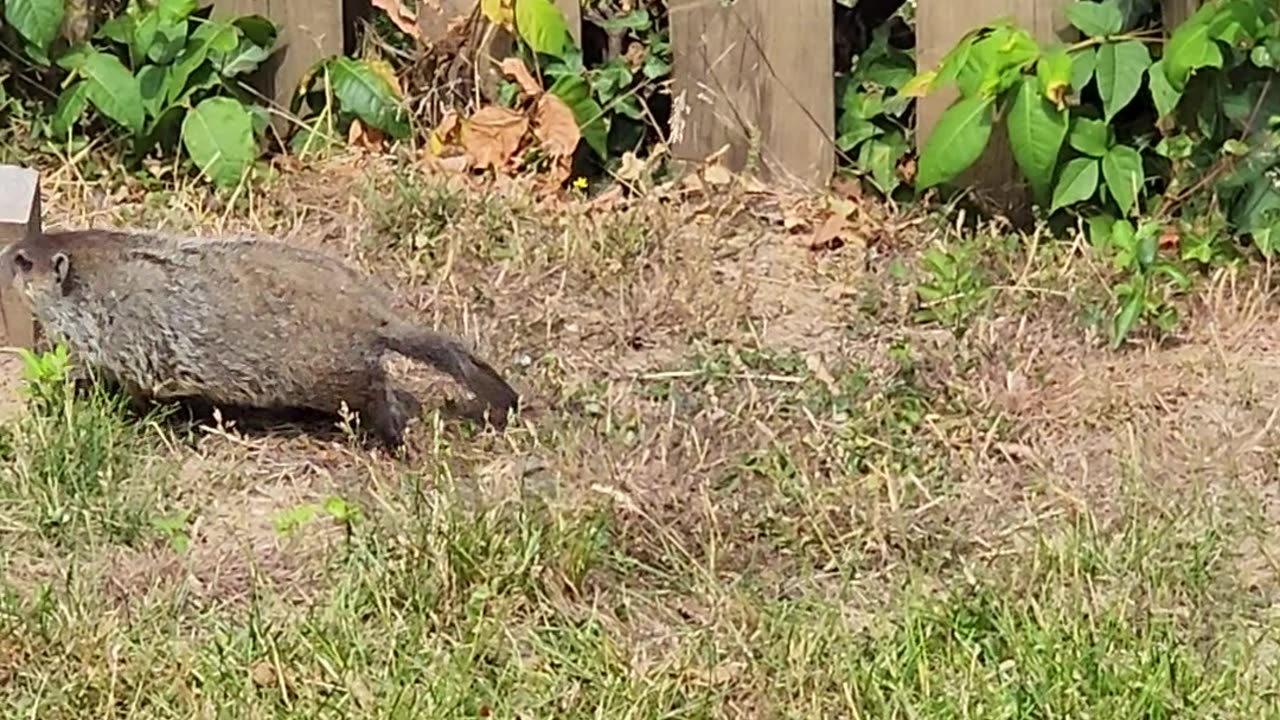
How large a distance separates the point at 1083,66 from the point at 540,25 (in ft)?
4.34

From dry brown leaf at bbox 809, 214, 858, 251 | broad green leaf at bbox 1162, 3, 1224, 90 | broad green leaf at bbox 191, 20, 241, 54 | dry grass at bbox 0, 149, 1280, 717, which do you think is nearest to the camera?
dry grass at bbox 0, 149, 1280, 717

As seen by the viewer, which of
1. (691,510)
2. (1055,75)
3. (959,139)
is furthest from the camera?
(959,139)

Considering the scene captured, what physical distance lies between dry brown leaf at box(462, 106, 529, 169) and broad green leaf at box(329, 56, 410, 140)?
7.0 inches

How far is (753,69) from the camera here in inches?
226

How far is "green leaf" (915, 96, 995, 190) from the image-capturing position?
5250 mm

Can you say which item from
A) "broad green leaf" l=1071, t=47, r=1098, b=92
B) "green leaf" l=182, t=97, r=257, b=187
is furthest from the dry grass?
"broad green leaf" l=1071, t=47, r=1098, b=92

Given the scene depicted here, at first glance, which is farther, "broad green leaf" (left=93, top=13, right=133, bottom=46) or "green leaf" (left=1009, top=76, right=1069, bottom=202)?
"broad green leaf" (left=93, top=13, right=133, bottom=46)

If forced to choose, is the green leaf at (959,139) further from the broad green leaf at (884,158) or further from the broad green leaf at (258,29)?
the broad green leaf at (258,29)

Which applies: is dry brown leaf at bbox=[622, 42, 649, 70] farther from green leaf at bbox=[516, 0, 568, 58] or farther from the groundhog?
the groundhog

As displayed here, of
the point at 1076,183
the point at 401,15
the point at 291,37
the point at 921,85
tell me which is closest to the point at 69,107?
the point at 291,37

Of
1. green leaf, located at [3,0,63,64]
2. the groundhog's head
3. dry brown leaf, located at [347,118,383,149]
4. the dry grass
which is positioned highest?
green leaf, located at [3,0,63,64]

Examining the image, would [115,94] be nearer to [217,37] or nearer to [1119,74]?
[217,37]

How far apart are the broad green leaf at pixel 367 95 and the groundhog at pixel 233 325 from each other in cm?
106

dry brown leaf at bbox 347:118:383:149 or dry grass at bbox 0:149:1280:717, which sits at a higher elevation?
dry brown leaf at bbox 347:118:383:149
